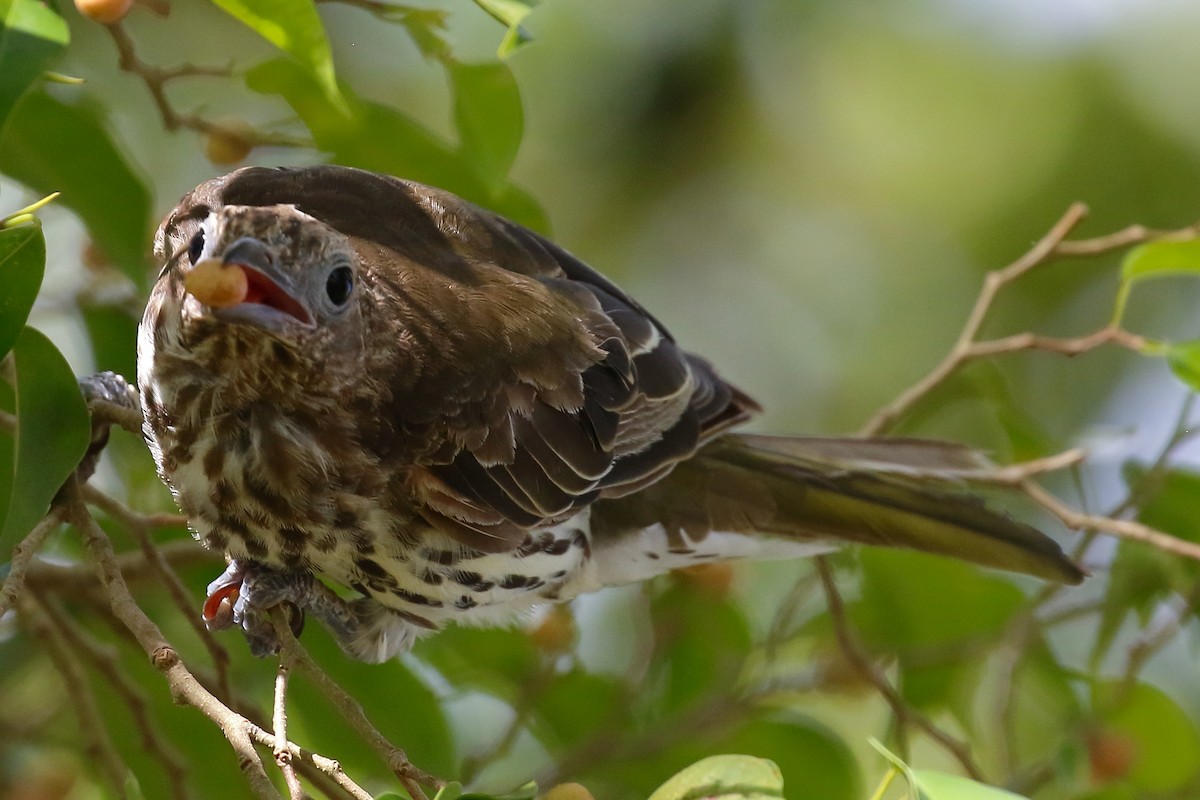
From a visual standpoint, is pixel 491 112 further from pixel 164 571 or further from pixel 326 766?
pixel 326 766

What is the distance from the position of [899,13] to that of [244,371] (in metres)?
5.38

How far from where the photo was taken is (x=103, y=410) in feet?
7.31

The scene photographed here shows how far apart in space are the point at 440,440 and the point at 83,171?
0.76m

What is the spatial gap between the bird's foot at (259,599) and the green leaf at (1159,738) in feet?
5.90

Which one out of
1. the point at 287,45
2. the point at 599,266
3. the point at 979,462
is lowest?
the point at 599,266

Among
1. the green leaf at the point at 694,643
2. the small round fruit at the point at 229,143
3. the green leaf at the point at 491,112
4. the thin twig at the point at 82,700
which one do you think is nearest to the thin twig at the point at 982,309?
the green leaf at the point at 694,643

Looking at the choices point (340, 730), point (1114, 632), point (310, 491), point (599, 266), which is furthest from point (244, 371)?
point (599, 266)

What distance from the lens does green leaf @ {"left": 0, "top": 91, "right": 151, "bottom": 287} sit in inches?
90.7

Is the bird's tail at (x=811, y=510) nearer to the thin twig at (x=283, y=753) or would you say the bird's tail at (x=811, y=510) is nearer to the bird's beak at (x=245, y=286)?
the bird's beak at (x=245, y=286)

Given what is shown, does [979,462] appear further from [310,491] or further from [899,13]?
[899,13]

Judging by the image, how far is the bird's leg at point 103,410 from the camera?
220 centimetres

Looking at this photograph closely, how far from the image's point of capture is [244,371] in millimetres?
2064

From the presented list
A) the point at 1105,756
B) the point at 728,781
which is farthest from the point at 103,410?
the point at 1105,756

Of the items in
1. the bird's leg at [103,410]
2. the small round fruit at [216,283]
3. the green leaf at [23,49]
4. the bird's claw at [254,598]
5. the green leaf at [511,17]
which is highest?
the green leaf at [511,17]
